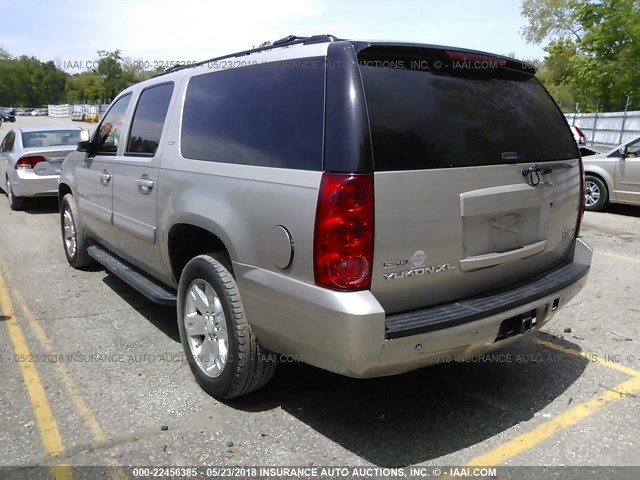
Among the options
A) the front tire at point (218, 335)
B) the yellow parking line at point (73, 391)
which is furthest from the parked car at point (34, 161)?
the front tire at point (218, 335)

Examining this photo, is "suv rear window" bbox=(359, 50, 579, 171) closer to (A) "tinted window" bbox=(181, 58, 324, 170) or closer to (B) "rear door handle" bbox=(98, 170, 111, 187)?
(A) "tinted window" bbox=(181, 58, 324, 170)

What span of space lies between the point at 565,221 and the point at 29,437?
3.32 meters

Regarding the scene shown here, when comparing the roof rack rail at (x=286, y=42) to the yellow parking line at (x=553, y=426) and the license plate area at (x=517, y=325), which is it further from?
the yellow parking line at (x=553, y=426)

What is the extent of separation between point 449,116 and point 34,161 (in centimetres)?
850

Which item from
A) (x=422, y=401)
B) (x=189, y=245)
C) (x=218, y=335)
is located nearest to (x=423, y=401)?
(x=422, y=401)

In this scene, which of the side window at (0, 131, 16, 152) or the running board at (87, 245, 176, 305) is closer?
the running board at (87, 245, 176, 305)

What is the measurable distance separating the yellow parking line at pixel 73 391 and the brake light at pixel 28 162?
4973 millimetres

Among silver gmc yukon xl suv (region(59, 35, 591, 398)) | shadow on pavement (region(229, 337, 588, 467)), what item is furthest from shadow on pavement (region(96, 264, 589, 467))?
silver gmc yukon xl suv (region(59, 35, 591, 398))

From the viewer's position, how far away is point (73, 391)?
11.5 ft

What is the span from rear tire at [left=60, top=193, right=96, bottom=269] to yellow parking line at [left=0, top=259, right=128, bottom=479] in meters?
0.96

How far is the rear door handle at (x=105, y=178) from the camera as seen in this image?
472 cm

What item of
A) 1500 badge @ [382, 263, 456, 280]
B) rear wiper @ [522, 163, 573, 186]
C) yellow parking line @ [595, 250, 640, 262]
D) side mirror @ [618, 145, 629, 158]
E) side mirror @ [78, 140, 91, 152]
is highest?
side mirror @ [618, 145, 629, 158]

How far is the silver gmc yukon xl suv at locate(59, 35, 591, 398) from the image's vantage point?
8.29ft

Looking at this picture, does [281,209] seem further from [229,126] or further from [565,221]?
[565,221]
